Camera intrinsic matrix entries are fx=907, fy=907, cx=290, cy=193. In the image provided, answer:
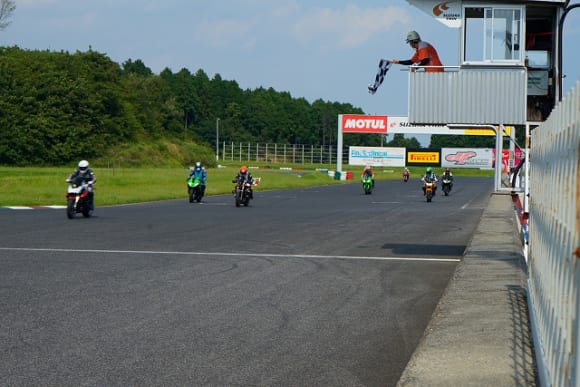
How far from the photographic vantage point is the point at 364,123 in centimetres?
8238

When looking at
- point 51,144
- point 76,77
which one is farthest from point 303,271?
point 76,77

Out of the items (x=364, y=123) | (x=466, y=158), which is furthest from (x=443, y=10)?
(x=466, y=158)

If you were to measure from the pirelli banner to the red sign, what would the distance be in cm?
1994

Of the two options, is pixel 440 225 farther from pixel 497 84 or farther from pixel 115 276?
pixel 115 276

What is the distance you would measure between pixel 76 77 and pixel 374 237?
79.9 metres

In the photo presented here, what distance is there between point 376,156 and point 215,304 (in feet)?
Answer: 301

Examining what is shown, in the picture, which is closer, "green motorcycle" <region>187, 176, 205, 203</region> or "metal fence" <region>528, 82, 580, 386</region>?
"metal fence" <region>528, 82, 580, 386</region>

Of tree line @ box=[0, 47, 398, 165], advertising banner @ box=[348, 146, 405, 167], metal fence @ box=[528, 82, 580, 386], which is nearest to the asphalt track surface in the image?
metal fence @ box=[528, 82, 580, 386]

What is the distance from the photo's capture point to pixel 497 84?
13.8 m

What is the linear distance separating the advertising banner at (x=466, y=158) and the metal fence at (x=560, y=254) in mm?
98402

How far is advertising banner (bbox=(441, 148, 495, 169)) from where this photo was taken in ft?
338

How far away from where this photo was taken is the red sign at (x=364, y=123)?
81.6m

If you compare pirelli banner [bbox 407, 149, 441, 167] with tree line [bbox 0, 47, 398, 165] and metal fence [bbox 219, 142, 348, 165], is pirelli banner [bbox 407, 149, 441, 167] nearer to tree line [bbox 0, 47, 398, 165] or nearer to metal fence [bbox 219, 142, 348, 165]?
metal fence [bbox 219, 142, 348, 165]

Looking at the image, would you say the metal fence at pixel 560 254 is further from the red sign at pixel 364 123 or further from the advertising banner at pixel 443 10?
the red sign at pixel 364 123
